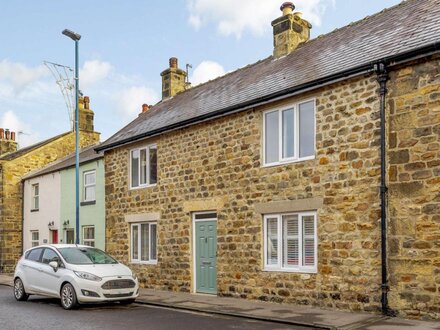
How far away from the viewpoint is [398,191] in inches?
413

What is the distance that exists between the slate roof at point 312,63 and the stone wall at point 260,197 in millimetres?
446

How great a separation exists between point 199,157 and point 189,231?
2.20m

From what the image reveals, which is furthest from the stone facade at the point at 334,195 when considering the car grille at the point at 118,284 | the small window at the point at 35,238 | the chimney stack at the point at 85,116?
the chimney stack at the point at 85,116

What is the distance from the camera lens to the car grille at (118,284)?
41.6 ft

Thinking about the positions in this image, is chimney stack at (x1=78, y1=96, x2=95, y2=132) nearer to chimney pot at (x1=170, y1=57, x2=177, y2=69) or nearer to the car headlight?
chimney pot at (x1=170, y1=57, x2=177, y2=69)

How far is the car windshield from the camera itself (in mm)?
13383

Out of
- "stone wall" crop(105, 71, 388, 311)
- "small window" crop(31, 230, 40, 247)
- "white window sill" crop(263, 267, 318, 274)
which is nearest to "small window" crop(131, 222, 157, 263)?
"stone wall" crop(105, 71, 388, 311)

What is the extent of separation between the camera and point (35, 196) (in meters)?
26.8

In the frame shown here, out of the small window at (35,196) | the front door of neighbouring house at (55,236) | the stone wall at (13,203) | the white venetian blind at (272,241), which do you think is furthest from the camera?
the stone wall at (13,203)

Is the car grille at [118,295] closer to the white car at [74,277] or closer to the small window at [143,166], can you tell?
the white car at [74,277]

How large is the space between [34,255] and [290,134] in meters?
7.61

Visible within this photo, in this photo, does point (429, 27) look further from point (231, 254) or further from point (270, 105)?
point (231, 254)

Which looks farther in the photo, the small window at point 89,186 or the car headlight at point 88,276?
the small window at point 89,186

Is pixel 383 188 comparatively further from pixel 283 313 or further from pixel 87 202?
pixel 87 202
